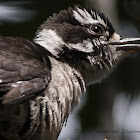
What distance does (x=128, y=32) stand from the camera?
4797 millimetres

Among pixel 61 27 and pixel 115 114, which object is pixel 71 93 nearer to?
pixel 61 27

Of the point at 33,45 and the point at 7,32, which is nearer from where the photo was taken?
the point at 33,45

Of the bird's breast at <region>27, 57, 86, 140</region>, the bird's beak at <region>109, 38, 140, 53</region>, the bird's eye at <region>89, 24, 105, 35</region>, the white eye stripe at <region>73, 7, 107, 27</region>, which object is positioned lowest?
the bird's breast at <region>27, 57, 86, 140</region>

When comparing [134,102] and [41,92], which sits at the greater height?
[41,92]

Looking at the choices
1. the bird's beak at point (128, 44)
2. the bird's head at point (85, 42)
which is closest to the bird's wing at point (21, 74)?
the bird's head at point (85, 42)

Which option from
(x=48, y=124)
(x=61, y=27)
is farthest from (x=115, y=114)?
(x=48, y=124)

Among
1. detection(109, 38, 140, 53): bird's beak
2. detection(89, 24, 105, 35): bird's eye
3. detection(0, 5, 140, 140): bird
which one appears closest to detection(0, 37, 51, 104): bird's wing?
detection(0, 5, 140, 140): bird

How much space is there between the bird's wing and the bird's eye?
0.56 m

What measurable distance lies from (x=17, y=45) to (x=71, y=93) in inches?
18.5

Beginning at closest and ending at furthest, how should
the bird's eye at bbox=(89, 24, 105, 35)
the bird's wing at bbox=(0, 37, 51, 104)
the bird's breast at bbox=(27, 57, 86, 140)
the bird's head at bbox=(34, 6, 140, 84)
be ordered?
the bird's wing at bbox=(0, 37, 51, 104) → the bird's breast at bbox=(27, 57, 86, 140) → the bird's head at bbox=(34, 6, 140, 84) → the bird's eye at bbox=(89, 24, 105, 35)

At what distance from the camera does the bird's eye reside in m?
3.32

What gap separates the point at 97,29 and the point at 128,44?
0.25 meters

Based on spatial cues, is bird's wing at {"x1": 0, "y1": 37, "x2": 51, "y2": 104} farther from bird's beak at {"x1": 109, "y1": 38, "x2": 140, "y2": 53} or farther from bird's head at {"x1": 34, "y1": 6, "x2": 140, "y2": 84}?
bird's beak at {"x1": 109, "y1": 38, "x2": 140, "y2": 53}

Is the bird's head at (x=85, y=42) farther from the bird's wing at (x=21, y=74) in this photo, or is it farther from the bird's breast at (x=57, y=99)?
the bird's wing at (x=21, y=74)
